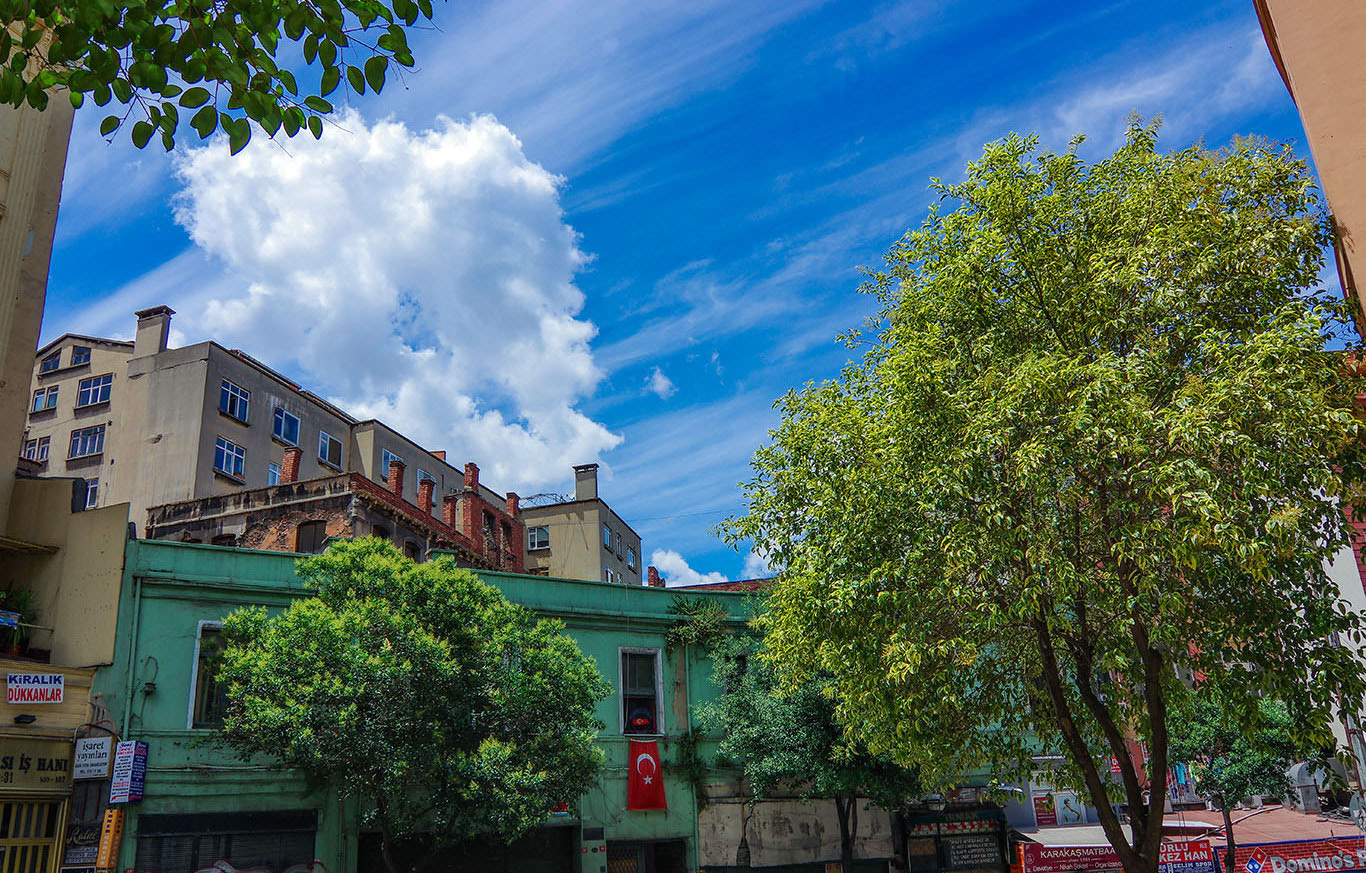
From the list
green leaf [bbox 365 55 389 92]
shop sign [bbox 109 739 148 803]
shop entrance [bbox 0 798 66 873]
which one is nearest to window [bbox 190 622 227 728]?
shop sign [bbox 109 739 148 803]

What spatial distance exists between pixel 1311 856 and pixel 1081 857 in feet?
17.1

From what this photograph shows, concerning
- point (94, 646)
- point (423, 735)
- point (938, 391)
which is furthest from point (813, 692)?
point (94, 646)

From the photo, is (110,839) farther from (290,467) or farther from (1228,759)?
(1228,759)

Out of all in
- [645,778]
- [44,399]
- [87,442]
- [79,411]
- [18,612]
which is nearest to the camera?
[18,612]

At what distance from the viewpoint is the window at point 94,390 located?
133 ft

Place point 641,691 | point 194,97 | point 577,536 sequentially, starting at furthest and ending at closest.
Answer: point 577,536 → point 641,691 → point 194,97

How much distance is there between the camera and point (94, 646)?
19.0 metres

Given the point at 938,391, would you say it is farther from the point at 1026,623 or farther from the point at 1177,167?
the point at 1177,167

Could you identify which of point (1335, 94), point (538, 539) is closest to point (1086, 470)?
point (1335, 94)

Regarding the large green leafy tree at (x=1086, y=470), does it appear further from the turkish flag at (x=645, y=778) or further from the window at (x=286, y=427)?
the window at (x=286, y=427)

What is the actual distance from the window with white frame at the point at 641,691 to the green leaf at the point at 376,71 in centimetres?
1951

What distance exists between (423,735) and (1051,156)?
45.7 ft

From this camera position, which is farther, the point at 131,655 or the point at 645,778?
the point at 645,778

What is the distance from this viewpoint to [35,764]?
17344mm
